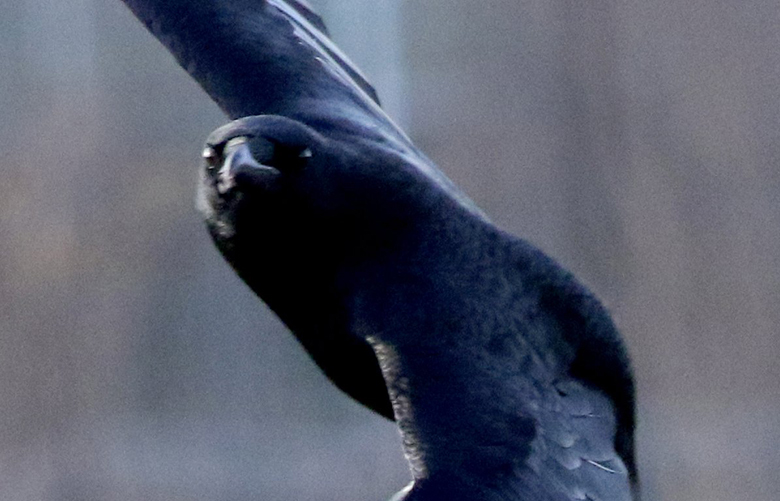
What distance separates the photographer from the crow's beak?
83.7 inches

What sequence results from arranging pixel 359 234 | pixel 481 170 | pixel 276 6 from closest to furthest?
1. pixel 359 234
2. pixel 276 6
3. pixel 481 170

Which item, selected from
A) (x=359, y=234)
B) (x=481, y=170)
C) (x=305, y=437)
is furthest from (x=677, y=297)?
(x=359, y=234)

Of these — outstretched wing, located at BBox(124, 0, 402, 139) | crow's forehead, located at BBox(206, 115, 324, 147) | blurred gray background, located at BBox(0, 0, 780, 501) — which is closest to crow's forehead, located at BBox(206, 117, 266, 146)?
crow's forehead, located at BBox(206, 115, 324, 147)

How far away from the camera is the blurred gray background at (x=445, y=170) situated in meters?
4.41

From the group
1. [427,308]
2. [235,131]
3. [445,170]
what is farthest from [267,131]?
→ [445,170]

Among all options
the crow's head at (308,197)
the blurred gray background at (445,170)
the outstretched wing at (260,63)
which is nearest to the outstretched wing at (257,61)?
the outstretched wing at (260,63)

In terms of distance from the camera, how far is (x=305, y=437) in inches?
184

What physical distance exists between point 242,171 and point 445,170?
225cm

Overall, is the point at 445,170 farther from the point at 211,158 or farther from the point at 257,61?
the point at 211,158

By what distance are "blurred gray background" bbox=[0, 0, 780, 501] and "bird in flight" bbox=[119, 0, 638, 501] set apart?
2015 millimetres

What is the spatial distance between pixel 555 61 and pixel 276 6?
5.99 ft

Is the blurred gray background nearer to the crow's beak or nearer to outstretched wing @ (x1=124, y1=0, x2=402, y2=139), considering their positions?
outstretched wing @ (x1=124, y1=0, x2=402, y2=139)

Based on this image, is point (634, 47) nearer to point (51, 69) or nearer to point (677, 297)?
point (677, 297)

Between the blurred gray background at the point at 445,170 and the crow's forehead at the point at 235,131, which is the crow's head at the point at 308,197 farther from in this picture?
the blurred gray background at the point at 445,170
